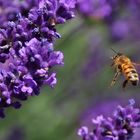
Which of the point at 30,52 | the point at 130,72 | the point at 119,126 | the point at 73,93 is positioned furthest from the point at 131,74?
the point at 73,93

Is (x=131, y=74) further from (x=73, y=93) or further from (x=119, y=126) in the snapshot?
(x=73, y=93)

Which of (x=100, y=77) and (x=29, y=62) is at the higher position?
(x=100, y=77)

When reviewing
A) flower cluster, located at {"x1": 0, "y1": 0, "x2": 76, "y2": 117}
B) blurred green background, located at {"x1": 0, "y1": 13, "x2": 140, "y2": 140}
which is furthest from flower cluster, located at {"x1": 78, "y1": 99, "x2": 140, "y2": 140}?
blurred green background, located at {"x1": 0, "y1": 13, "x2": 140, "y2": 140}

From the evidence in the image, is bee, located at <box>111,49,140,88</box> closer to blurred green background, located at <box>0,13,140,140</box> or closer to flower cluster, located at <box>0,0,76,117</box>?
flower cluster, located at <box>0,0,76,117</box>

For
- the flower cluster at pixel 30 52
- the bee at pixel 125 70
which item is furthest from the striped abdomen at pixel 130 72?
the flower cluster at pixel 30 52

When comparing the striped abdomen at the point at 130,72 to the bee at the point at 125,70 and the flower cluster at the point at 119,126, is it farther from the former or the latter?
the flower cluster at the point at 119,126

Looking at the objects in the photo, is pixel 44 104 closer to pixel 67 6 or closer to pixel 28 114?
pixel 28 114

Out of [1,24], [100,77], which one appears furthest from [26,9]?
[100,77]
